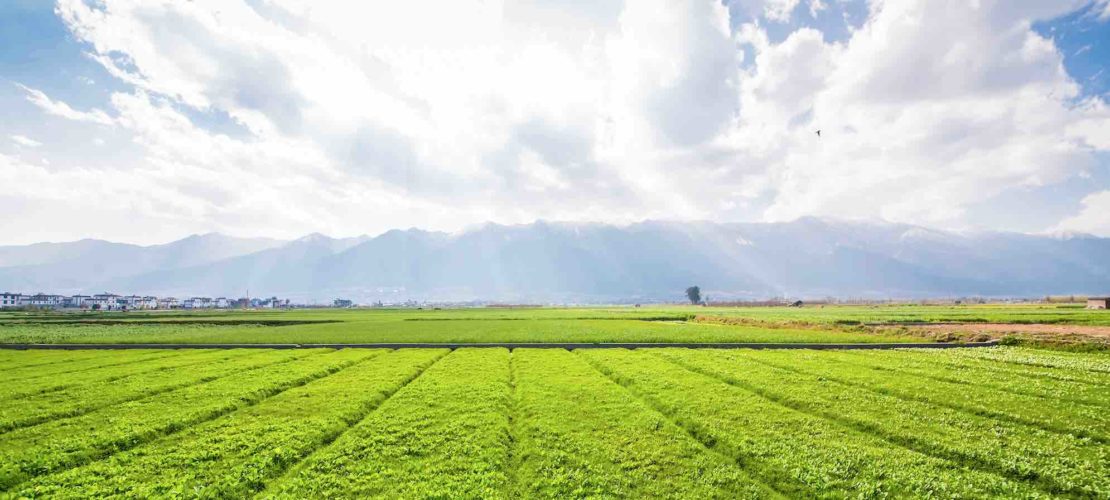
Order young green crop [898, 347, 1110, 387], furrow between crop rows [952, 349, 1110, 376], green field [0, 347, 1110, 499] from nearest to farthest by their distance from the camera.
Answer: green field [0, 347, 1110, 499], young green crop [898, 347, 1110, 387], furrow between crop rows [952, 349, 1110, 376]

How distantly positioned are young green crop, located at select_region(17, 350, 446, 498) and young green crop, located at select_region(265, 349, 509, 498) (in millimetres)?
858

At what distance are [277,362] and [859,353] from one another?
156ft

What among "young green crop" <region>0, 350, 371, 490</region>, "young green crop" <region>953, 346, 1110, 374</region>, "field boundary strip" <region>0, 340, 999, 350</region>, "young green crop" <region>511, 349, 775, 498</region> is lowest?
"field boundary strip" <region>0, 340, 999, 350</region>

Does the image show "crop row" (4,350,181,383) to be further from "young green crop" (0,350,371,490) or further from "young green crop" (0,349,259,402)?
"young green crop" (0,350,371,490)

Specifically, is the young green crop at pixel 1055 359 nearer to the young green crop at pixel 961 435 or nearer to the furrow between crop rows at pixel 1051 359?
the furrow between crop rows at pixel 1051 359

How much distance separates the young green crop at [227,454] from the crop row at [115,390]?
6.64 meters

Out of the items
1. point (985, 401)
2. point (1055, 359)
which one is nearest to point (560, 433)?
point (985, 401)

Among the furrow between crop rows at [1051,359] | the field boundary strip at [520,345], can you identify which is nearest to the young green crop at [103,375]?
the field boundary strip at [520,345]

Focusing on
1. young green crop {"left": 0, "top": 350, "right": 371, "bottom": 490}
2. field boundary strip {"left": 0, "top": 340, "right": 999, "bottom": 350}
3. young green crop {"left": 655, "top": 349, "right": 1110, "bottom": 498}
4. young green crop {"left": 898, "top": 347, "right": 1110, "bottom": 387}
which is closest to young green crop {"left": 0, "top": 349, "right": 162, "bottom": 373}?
field boundary strip {"left": 0, "top": 340, "right": 999, "bottom": 350}

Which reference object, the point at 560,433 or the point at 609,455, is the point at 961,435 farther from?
the point at 560,433

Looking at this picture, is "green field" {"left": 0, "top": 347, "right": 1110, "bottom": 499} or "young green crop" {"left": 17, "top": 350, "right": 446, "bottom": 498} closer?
"young green crop" {"left": 17, "top": 350, "right": 446, "bottom": 498}

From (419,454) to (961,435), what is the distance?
18.2 metres

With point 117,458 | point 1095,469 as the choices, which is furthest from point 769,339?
point 117,458

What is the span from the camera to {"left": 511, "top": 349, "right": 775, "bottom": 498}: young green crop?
11.7 m
